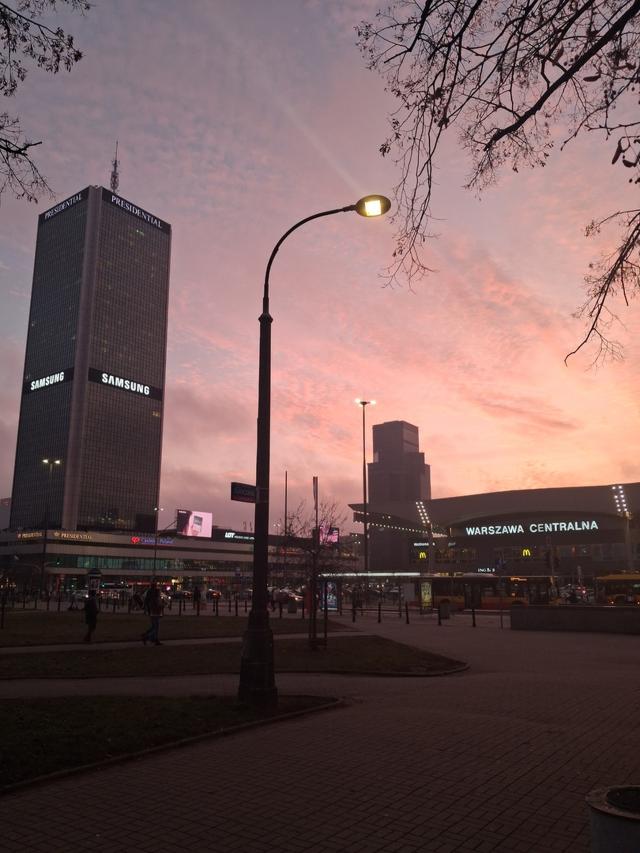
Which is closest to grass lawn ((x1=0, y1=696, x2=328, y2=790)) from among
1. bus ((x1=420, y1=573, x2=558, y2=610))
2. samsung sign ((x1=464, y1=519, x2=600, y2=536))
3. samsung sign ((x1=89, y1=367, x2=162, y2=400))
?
bus ((x1=420, y1=573, x2=558, y2=610))

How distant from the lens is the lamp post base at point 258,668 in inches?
385

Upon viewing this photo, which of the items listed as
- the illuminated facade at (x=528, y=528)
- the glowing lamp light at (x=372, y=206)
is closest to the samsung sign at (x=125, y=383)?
the illuminated facade at (x=528, y=528)

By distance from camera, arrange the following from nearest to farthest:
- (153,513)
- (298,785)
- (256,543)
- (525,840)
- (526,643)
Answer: (525,840) → (298,785) → (256,543) → (526,643) → (153,513)

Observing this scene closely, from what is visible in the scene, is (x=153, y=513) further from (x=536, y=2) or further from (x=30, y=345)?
(x=536, y=2)

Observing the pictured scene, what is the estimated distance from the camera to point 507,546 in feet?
335

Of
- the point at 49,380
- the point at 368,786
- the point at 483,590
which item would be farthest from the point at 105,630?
the point at 49,380

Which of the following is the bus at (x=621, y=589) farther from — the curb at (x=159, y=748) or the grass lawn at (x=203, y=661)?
the curb at (x=159, y=748)

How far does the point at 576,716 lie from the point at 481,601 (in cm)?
4026

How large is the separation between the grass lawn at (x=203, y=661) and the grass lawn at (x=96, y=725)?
428 centimetres

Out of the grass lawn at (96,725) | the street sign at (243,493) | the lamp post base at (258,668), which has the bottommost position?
the grass lawn at (96,725)

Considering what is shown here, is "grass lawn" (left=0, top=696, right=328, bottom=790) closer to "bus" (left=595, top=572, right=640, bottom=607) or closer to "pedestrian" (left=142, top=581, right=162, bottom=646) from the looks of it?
"pedestrian" (left=142, top=581, right=162, bottom=646)

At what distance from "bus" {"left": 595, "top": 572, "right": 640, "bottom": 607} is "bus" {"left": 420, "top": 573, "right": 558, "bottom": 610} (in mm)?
3682

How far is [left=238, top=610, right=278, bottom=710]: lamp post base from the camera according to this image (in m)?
9.79

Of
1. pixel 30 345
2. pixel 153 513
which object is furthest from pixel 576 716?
pixel 30 345
